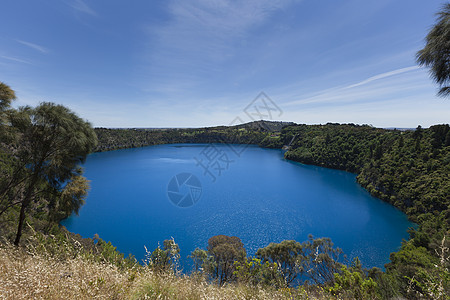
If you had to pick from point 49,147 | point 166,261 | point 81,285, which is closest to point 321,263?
point 166,261

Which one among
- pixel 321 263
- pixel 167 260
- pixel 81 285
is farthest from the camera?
pixel 321 263

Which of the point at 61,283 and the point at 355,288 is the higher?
the point at 61,283

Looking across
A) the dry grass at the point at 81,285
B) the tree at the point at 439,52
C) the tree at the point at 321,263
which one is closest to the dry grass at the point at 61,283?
the dry grass at the point at 81,285

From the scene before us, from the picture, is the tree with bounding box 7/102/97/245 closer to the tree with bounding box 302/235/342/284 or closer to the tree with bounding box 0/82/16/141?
the tree with bounding box 0/82/16/141

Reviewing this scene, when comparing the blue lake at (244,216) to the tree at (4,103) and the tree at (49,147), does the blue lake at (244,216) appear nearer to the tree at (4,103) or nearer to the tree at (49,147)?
the tree at (49,147)

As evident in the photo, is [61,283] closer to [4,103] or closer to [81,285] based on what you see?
[81,285]

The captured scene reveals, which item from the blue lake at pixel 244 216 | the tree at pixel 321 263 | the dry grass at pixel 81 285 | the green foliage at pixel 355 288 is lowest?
the blue lake at pixel 244 216
